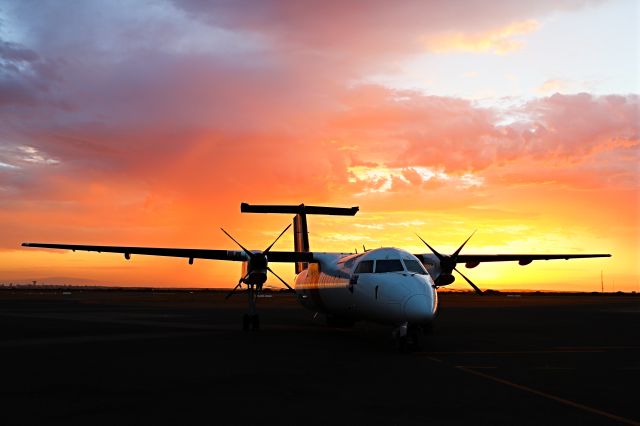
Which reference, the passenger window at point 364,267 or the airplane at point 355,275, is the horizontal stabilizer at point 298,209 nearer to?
the airplane at point 355,275

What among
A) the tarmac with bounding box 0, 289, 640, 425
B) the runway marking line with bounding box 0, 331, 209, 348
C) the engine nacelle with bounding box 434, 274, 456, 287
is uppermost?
the engine nacelle with bounding box 434, 274, 456, 287

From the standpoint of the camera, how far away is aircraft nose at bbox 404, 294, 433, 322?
16703mm

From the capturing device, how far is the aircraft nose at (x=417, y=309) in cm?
1670

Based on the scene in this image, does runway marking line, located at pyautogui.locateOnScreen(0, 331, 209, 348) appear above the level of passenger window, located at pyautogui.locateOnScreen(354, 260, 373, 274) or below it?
below

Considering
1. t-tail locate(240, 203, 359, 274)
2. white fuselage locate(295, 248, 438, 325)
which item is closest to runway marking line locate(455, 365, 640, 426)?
white fuselage locate(295, 248, 438, 325)

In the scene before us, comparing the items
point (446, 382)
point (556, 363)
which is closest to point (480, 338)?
point (556, 363)

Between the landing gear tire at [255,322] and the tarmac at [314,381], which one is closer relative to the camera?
the tarmac at [314,381]

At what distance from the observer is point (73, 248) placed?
93.6 ft

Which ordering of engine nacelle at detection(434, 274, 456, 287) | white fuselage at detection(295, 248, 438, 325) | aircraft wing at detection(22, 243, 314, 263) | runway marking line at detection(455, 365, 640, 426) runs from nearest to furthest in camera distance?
runway marking line at detection(455, 365, 640, 426) < white fuselage at detection(295, 248, 438, 325) < engine nacelle at detection(434, 274, 456, 287) < aircraft wing at detection(22, 243, 314, 263)

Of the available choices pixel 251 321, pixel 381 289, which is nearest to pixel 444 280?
pixel 381 289

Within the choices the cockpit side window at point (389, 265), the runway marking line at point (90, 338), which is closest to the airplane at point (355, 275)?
the cockpit side window at point (389, 265)

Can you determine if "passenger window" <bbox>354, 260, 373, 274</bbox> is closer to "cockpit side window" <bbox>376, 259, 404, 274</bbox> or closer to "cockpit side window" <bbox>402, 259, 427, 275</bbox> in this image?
"cockpit side window" <bbox>376, 259, 404, 274</bbox>

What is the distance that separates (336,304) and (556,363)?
413 inches

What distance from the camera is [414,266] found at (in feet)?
62.0
